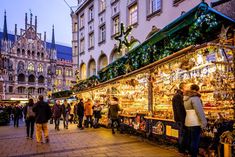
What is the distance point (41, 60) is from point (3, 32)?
501 inches

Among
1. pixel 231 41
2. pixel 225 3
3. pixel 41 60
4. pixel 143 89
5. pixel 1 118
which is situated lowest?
pixel 1 118

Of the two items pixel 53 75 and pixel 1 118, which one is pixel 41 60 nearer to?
pixel 53 75

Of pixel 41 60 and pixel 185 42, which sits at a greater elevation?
pixel 41 60

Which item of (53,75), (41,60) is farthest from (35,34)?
(53,75)

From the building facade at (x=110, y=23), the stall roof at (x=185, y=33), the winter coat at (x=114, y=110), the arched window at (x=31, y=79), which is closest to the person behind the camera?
the stall roof at (x=185, y=33)

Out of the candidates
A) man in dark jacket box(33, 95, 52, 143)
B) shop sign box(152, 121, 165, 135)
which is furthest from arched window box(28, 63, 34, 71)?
shop sign box(152, 121, 165, 135)

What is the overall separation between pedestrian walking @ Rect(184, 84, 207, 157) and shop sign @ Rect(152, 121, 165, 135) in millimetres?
2856

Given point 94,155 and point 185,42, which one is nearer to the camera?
point 94,155

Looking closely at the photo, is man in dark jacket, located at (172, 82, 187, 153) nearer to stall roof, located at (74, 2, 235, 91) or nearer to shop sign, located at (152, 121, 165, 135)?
stall roof, located at (74, 2, 235, 91)

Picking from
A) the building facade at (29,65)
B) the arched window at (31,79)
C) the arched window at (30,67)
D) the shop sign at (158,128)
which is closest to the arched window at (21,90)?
the building facade at (29,65)

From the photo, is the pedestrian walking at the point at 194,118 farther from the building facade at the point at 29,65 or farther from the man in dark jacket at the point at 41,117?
the building facade at the point at 29,65

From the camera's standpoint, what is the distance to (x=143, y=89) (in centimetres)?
1280

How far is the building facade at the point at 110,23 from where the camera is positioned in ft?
55.4

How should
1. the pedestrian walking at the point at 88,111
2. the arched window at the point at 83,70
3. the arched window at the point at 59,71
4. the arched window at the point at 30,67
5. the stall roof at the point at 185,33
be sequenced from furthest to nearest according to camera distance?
the arched window at the point at 59,71 < the arched window at the point at 30,67 < the arched window at the point at 83,70 < the pedestrian walking at the point at 88,111 < the stall roof at the point at 185,33
